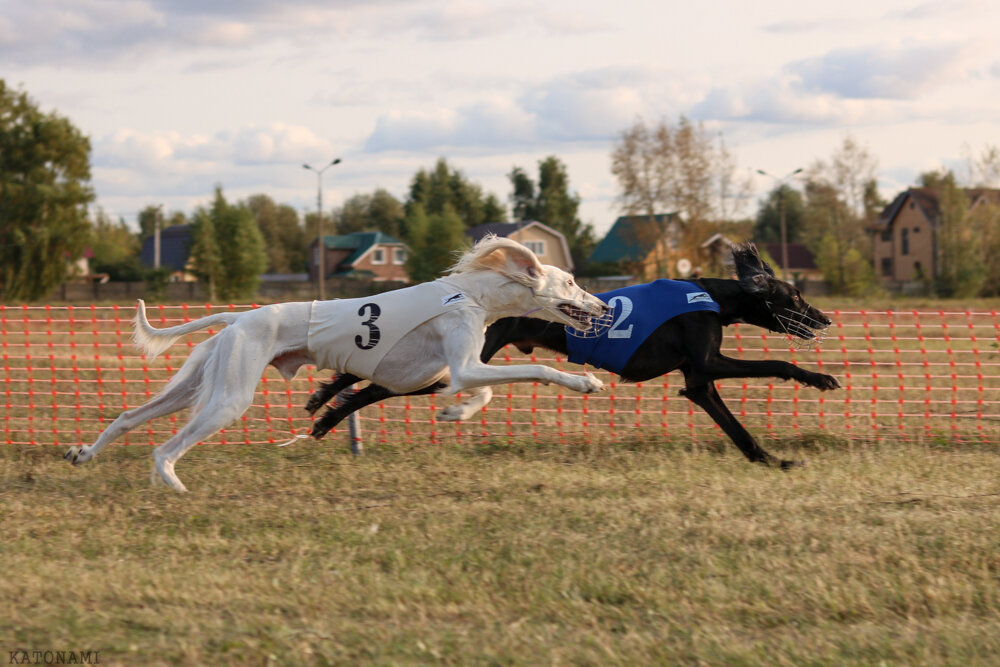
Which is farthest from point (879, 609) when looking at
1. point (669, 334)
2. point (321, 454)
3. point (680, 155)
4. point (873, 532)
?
point (680, 155)

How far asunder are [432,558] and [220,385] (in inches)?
78.5

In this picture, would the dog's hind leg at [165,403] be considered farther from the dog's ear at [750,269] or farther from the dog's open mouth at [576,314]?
the dog's ear at [750,269]

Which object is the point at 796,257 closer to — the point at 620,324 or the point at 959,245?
the point at 959,245

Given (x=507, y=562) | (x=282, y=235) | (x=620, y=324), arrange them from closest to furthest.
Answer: (x=507, y=562) → (x=620, y=324) → (x=282, y=235)

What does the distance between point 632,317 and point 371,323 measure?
185 cm

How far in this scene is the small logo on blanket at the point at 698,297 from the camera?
7117mm

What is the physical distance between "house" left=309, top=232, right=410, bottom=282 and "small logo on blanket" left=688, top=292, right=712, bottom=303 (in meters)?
75.2

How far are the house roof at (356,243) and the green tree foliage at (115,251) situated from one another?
16366mm

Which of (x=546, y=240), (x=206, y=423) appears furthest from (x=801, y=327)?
(x=546, y=240)

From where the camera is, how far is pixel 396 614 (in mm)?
4238

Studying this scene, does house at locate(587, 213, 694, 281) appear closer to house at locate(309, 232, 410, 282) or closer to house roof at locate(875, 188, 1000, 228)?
house roof at locate(875, 188, 1000, 228)

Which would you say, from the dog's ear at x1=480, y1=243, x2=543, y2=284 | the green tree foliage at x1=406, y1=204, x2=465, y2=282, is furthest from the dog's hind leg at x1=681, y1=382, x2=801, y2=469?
the green tree foliage at x1=406, y1=204, x2=465, y2=282

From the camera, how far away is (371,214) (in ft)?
367

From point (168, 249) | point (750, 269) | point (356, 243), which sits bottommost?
point (750, 269)
